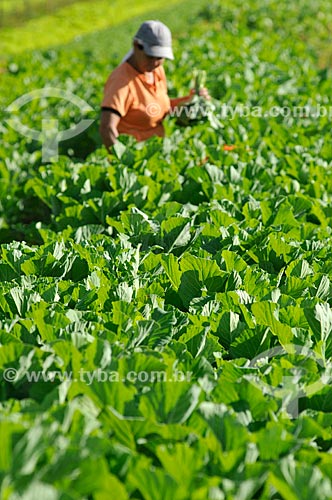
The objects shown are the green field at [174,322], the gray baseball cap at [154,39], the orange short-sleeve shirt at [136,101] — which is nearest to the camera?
the green field at [174,322]

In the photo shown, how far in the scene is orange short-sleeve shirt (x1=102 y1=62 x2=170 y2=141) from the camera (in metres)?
5.91

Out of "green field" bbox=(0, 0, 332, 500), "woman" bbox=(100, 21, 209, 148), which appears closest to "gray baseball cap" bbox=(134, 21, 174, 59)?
"woman" bbox=(100, 21, 209, 148)

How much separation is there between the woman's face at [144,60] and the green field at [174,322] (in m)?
0.61

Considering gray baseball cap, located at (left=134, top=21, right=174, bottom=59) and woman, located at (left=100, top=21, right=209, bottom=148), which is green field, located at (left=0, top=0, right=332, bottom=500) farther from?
gray baseball cap, located at (left=134, top=21, right=174, bottom=59)

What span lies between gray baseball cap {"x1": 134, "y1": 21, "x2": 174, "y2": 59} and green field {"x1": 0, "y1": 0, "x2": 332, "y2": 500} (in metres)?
0.70

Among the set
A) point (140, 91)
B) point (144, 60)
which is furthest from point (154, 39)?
point (140, 91)

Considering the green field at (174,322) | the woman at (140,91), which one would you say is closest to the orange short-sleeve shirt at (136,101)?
the woman at (140,91)

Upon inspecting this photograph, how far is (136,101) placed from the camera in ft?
20.0

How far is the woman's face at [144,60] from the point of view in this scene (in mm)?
5949

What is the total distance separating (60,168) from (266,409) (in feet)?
11.6

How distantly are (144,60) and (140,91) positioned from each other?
254mm

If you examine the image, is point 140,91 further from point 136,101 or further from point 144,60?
point 144,60

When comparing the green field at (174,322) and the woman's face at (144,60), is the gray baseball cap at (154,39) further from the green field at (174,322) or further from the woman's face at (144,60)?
the green field at (174,322)

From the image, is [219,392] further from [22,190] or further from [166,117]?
[166,117]
